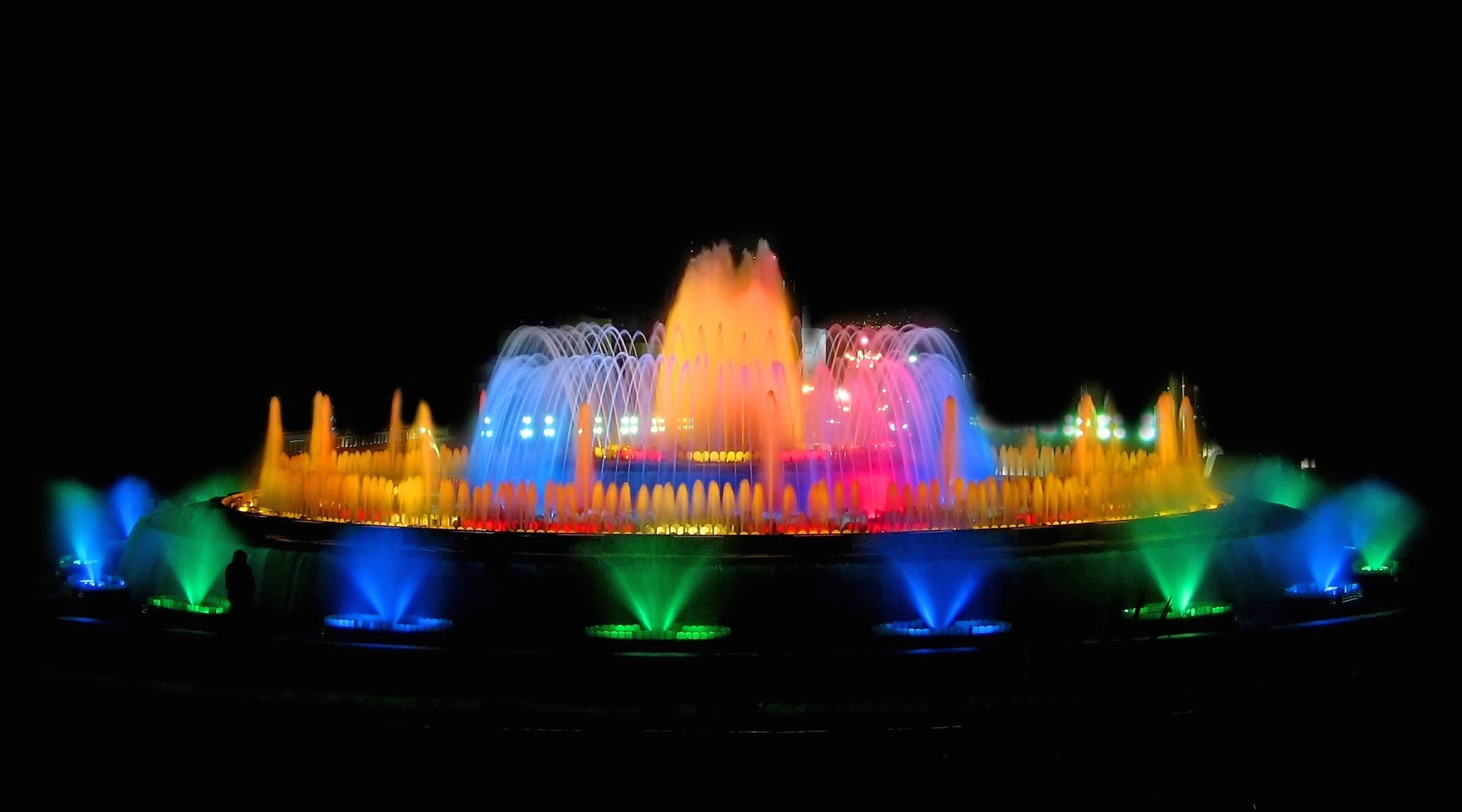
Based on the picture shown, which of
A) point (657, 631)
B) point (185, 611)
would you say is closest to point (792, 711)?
point (657, 631)

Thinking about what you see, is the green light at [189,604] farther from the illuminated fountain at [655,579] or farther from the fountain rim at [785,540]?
the illuminated fountain at [655,579]

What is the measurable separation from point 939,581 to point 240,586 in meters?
8.58

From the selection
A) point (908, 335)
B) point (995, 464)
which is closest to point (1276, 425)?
point (995, 464)

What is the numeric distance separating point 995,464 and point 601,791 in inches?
822

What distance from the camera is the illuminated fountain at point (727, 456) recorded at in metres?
17.8

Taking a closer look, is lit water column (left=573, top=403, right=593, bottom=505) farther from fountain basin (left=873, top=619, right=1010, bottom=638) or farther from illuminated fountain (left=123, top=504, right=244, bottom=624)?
fountain basin (left=873, top=619, right=1010, bottom=638)

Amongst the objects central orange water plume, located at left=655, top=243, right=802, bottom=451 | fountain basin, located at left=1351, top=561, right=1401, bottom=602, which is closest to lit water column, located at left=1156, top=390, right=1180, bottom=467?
fountain basin, located at left=1351, top=561, right=1401, bottom=602

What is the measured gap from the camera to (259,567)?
16.5 m

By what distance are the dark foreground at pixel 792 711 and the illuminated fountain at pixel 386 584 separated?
8.39ft

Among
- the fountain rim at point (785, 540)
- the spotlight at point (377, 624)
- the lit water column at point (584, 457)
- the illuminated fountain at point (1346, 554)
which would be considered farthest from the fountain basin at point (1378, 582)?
the spotlight at point (377, 624)

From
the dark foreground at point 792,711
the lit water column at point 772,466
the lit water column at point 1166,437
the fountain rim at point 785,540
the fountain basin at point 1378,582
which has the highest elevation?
the lit water column at point 1166,437

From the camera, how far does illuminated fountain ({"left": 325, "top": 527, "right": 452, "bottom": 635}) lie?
1554 centimetres

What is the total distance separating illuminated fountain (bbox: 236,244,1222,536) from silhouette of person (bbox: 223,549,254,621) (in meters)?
3.80

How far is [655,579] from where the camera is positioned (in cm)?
1497
